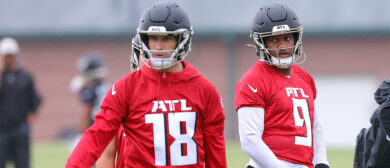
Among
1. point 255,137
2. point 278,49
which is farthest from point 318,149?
point 278,49

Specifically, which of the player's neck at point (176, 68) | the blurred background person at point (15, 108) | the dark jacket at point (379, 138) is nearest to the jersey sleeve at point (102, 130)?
the player's neck at point (176, 68)

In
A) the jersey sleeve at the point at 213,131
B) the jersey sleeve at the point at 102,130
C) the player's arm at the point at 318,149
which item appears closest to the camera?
the jersey sleeve at the point at 102,130

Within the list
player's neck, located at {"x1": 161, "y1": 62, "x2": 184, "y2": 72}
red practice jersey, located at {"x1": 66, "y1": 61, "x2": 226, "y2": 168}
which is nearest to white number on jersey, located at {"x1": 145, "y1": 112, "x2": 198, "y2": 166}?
red practice jersey, located at {"x1": 66, "y1": 61, "x2": 226, "y2": 168}

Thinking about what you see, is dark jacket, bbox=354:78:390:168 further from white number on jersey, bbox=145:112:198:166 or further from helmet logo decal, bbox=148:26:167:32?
helmet logo decal, bbox=148:26:167:32

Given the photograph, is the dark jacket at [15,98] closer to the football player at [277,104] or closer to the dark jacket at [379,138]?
the football player at [277,104]

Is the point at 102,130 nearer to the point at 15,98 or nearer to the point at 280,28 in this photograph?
the point at 280,28

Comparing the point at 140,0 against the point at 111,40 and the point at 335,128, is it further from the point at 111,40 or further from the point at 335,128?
the point at 335,128

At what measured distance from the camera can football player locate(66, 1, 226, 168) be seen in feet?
15.8

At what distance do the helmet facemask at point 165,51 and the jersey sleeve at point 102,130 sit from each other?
0.23 meters

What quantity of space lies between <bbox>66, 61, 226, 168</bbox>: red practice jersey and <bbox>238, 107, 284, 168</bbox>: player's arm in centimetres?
23

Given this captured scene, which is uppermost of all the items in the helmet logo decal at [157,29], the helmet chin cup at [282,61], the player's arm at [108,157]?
the helmet logo decal at [157,29]

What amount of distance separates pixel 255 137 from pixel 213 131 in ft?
1.03

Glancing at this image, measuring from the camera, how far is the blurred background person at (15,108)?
33.7ft

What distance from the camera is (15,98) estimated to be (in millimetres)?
10625
